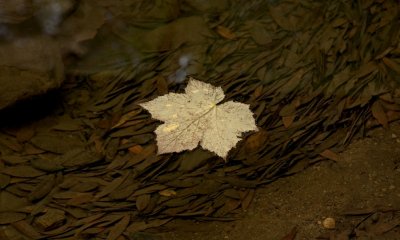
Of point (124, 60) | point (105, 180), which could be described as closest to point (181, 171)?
point (105, 180)

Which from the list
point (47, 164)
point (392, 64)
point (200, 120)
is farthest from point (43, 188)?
point (392, 64)

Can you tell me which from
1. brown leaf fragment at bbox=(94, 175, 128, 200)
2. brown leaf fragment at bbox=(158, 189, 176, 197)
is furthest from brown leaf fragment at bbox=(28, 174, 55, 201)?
brown leaf fragment at bbox=(158, 189, 176, 197)

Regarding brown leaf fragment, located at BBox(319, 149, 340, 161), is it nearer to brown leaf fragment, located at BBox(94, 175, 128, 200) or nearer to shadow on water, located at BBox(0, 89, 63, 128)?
brown leaf fragment, located at BBox(94, 175, 128, 200)

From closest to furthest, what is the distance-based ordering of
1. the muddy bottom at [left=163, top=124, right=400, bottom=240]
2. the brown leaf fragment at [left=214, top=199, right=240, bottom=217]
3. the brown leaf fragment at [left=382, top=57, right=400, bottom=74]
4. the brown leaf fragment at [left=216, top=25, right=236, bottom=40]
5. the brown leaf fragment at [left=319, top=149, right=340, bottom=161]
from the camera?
the muddy bottom at [left=163, top=124, right=400, bottom=240]
the brown leaf fragment at [left=214, top=199, right=240, bottom=217]
the brown leaf fragment at [left=319, top=149, right=340, bottom=161]
the brown leaf fragment at [left=382, top=57, right=400, bottom=74]
the brown leaf fragment at [left=216, top=25, right=236, bottom=40]

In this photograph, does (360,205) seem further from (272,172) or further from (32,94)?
(32,94)

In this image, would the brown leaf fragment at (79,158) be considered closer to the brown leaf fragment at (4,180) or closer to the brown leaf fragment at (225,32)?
the brown leaf fragment at (4,180)

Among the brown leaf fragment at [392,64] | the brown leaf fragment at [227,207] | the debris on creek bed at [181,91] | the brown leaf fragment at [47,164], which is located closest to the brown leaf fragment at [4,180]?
the debris on creek bed at [181,91]
